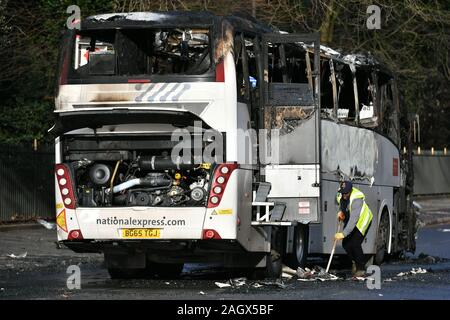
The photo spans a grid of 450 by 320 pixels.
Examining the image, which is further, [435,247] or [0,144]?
[0,144]

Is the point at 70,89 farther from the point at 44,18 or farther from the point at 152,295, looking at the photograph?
the point at 44,18

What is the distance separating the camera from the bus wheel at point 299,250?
1778 centimetres

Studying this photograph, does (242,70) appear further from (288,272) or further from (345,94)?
(345,94)

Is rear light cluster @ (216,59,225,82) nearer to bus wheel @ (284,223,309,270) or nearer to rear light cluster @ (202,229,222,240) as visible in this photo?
rear light cluster @ (202,229,222,240)

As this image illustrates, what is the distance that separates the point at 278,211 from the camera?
648 inches

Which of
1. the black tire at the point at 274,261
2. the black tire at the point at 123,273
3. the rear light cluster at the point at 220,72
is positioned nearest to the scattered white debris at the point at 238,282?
the black tire at the point at 274,261

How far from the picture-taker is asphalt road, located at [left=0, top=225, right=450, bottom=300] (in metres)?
14.5

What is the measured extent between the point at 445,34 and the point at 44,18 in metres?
11.4

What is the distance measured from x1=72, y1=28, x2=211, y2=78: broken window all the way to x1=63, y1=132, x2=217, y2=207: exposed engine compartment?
98cm

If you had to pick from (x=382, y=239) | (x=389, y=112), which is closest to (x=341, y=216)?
(x=382, y=239)

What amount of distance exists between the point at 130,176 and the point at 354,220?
11.1ft

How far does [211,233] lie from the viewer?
50.6ft

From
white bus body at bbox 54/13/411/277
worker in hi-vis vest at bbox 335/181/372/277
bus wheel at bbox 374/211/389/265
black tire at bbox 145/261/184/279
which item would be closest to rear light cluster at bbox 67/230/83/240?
white bus body at bbox 54/13/411/277
